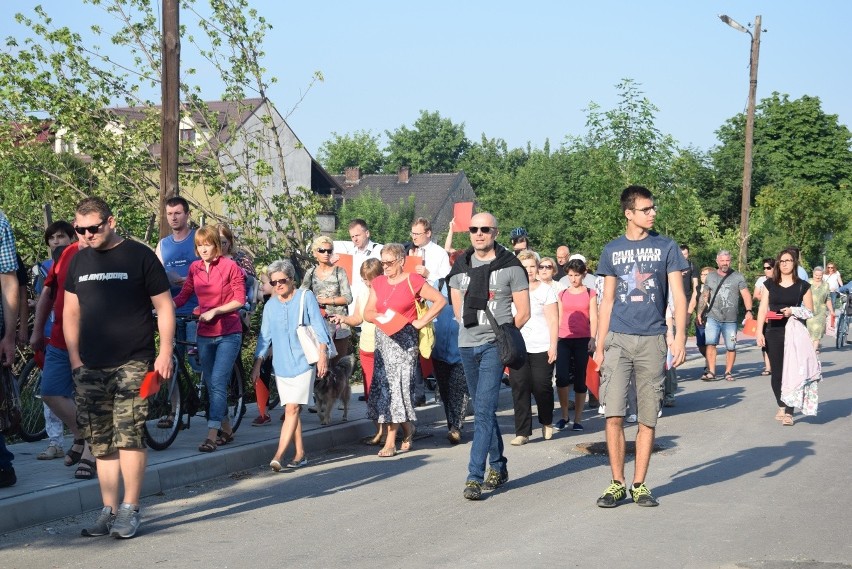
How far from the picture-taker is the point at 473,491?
8.23 m

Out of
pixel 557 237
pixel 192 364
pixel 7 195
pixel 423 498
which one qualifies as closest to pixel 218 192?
pixel 7 195

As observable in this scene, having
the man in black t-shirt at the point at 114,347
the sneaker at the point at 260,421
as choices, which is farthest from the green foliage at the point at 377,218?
the man in black t-shirt at the point at 114,347

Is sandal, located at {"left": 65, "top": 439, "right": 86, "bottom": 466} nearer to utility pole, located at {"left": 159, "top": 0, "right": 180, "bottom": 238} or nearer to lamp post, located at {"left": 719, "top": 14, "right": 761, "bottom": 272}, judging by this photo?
utility pole, located at {"left": 159, "top": 0, "right": 180, "bottom": 238}

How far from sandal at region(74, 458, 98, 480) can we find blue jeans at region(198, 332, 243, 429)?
1.47 metres

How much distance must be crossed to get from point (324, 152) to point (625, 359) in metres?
124

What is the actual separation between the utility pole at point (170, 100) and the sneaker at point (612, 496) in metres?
6.89

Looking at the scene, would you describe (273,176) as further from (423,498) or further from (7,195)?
(423,498)

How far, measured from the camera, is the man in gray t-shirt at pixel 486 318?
8.55 meters

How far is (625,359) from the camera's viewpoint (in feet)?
26.4

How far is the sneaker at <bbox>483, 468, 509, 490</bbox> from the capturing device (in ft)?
28.7

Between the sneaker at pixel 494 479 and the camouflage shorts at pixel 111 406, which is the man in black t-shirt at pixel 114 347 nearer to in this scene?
the camouflage shorts at pixel 111 406

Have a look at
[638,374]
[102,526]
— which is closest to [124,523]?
[102,526]

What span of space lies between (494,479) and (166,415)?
3.06 m

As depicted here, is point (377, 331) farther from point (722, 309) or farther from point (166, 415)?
point (722, 309)
